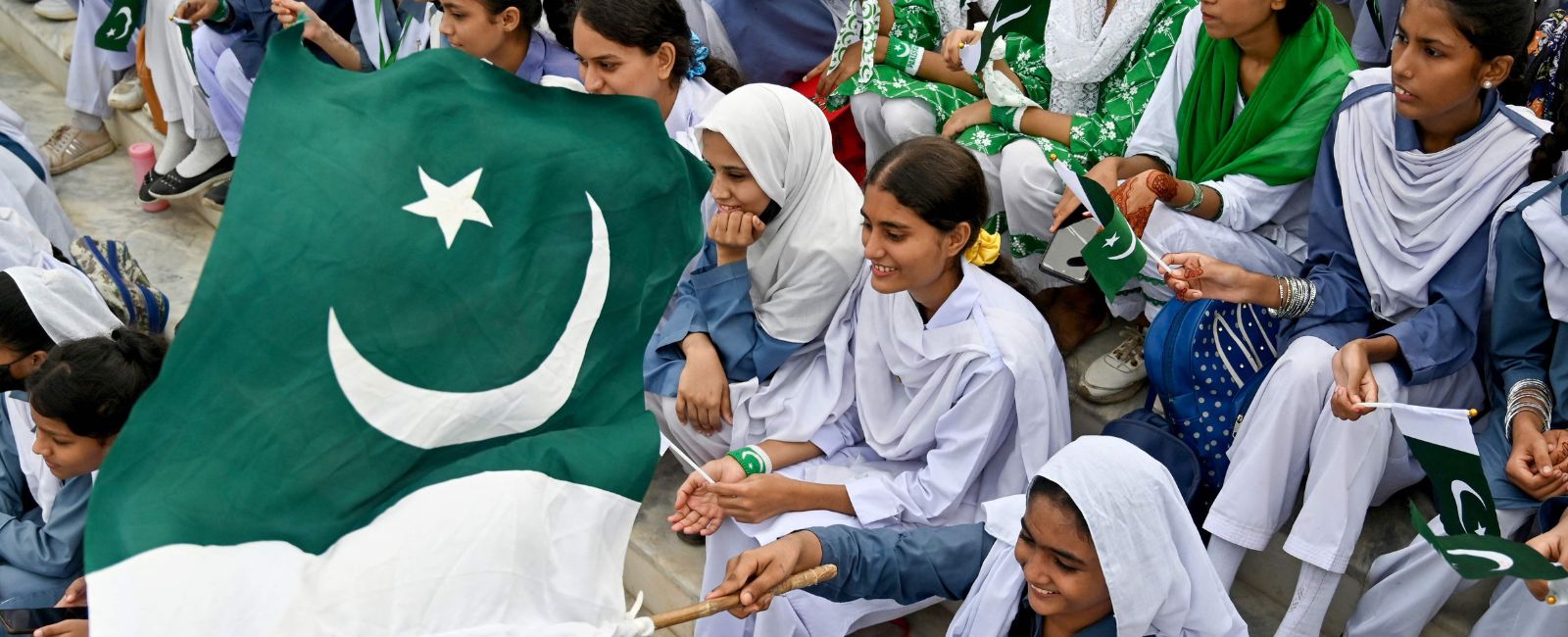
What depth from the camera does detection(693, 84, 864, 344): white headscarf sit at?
132 inches

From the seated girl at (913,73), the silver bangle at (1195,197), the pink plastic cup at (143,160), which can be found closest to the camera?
the silver bangle at (1195,197)

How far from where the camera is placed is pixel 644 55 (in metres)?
3.85

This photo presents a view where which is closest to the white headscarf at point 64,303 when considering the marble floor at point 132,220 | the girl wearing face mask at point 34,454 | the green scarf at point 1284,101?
the girl wearing face mask at point 34,454

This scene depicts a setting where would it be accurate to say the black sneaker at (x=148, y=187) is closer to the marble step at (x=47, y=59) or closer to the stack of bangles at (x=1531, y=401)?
the marble step at (x=47, y=59)

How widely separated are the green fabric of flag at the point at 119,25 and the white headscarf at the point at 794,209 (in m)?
2.88

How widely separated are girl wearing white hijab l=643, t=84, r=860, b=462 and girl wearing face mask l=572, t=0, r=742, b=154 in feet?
1.06

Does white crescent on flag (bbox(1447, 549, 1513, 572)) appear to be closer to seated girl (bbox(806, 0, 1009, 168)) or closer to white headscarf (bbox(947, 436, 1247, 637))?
white headscarf (bbox(947, 436, 1247, 637))

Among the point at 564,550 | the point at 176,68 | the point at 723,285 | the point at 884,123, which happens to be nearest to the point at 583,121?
the point at 564,550

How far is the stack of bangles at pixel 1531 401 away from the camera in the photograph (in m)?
2.82

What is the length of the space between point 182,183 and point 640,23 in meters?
2.59

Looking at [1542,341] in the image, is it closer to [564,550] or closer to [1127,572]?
[1127,572]

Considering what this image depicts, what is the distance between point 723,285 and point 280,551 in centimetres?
160

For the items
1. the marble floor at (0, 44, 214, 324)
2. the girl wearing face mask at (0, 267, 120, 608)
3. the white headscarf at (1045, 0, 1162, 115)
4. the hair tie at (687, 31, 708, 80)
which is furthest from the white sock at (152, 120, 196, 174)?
the white headscarf at (1045, 0, 1162, 115)

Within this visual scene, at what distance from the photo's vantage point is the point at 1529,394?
9.30 feet
